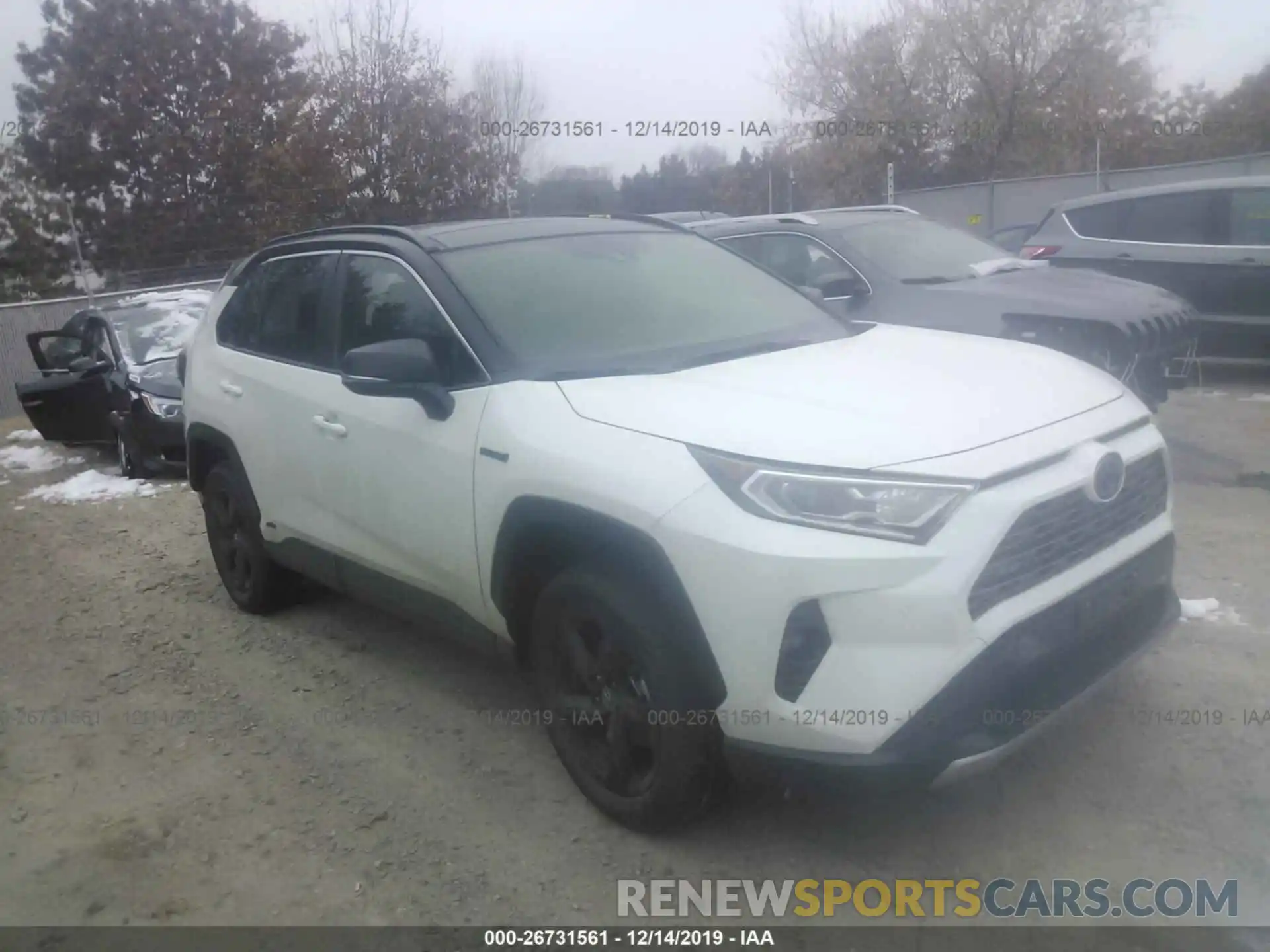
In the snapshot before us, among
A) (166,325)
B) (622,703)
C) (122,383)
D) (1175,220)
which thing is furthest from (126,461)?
(1175,220)

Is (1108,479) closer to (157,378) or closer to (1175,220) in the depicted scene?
(1175,220)

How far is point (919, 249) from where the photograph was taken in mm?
7691

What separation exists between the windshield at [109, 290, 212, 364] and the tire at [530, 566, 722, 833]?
7.21 metres

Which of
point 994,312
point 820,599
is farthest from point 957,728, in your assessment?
point 994,312

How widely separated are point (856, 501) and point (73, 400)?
29.8ft

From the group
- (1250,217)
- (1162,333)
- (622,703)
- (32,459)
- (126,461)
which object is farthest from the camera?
(32,459)

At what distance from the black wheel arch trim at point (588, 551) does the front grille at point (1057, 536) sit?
69cm

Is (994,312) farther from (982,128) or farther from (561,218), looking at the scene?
(982,128)

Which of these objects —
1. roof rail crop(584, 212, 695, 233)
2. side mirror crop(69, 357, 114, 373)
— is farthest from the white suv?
side mirror crop(69, 357, 114, 373)

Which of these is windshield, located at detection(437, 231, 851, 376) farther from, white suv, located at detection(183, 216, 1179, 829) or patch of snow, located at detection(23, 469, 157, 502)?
patch of snow, located at detection(23, 469, 157, 502)

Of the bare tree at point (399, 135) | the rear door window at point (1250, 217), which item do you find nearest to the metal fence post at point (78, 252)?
the bare tree at point (399, 135)

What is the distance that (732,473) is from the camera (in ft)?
9.45

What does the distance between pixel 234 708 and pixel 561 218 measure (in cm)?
240

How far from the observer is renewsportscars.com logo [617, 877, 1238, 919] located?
2.91m
